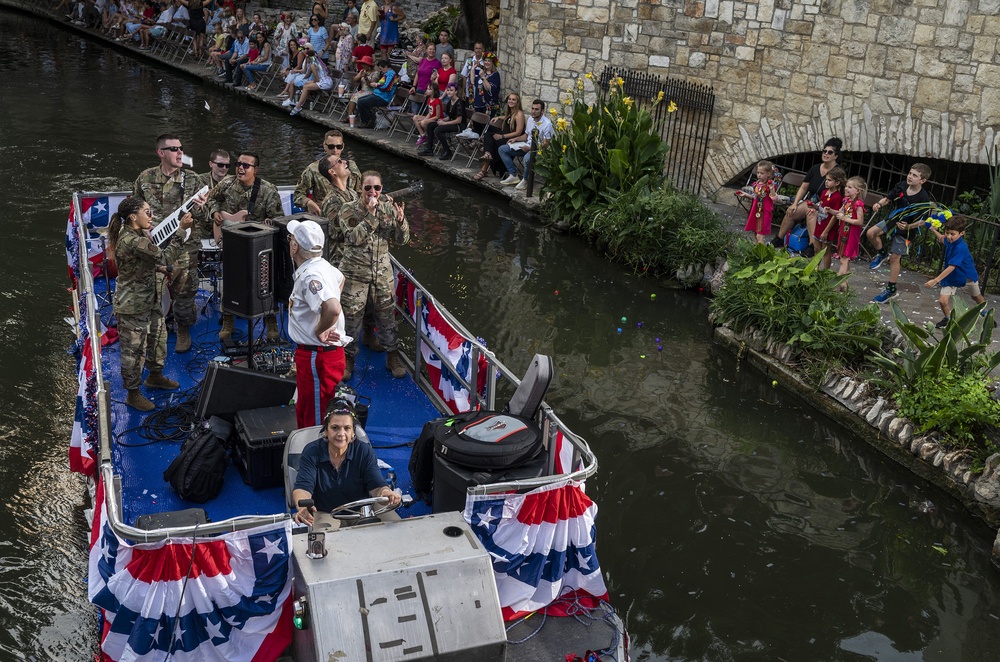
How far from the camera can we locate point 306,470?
5730 mm

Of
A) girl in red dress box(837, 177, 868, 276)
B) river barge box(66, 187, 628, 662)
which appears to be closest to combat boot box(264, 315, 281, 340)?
river barge box(66, 187, 628, 662)

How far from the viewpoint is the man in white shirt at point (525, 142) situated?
1590 centimetres

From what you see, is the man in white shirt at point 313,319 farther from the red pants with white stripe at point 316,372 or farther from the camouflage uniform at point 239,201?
the camouflage uniform at point 239,201

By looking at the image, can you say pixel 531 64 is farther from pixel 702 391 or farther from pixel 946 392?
pixel 946 392

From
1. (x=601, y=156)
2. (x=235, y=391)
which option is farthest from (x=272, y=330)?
(x=601, y=156)

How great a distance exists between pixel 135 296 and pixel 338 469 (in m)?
2.73

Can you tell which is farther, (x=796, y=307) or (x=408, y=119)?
(x=408, y=119)

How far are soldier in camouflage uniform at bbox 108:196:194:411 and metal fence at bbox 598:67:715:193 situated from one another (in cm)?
943

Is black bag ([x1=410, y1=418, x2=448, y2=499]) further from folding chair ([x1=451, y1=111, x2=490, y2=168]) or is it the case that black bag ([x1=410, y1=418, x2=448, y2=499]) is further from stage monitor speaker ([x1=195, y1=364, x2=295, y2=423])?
folding chair ([x1=451, y1=111, x2=490, y2=168])

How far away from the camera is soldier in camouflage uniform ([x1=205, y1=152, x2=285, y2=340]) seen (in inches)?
345

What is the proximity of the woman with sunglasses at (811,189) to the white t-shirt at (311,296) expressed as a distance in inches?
291

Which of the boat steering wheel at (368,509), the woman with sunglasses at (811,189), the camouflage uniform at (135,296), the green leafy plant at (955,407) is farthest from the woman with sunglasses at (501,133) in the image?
the boat steering wheel at (368,509)

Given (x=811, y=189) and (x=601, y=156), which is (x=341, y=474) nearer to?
(x=811, y=189)

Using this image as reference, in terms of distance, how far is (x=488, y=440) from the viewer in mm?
5977
